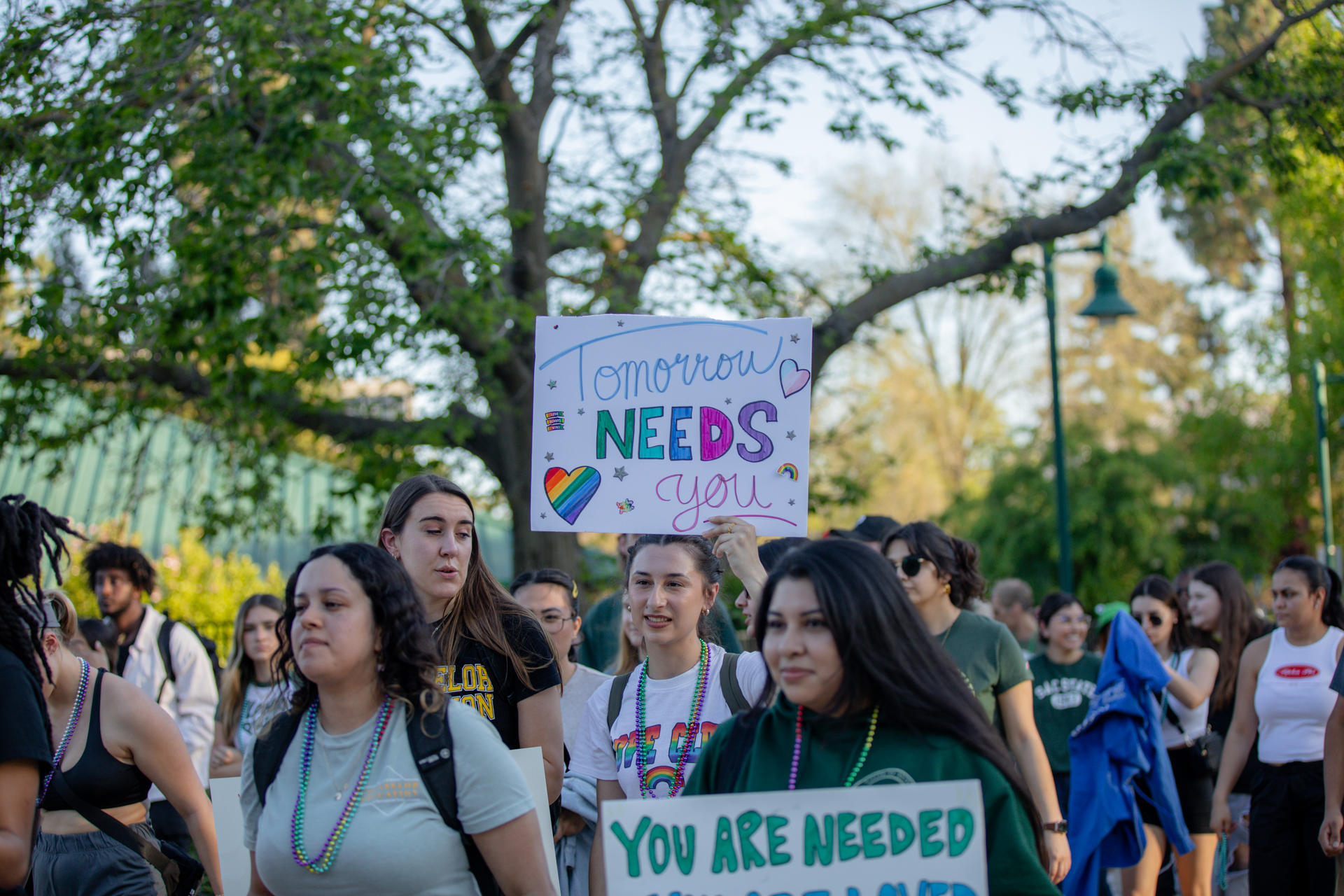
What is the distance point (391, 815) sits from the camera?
244cm

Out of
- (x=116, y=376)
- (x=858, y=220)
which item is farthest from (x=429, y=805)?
A: (x=858, y=220)

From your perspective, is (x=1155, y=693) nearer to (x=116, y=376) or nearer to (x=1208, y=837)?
(x=1208, y=837)

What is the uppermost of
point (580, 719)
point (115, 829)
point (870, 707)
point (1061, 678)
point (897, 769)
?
point (870, 707)

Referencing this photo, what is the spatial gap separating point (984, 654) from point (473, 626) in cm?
195

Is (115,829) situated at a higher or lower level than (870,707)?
lower

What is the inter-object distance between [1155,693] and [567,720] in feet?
10.4

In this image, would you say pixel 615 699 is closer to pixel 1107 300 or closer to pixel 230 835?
pixel 230 835

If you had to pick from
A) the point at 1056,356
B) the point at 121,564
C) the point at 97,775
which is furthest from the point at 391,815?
the point at 1056,356

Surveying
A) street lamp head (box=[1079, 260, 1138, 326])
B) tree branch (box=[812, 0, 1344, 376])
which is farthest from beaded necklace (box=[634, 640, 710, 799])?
street lamp head (box=[1079, 260, 1138, 326])

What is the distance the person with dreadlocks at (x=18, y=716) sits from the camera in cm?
249

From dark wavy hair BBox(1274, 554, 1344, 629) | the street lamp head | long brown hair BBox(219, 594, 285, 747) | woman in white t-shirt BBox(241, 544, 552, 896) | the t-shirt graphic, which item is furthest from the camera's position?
the street lamp head

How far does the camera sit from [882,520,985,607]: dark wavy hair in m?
4.52

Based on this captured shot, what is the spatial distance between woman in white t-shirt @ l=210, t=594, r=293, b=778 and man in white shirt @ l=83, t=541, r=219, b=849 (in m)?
0.09

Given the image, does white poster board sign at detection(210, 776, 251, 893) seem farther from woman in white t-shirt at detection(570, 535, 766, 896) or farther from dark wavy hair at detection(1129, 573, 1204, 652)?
dark wavy hair at detection(1129, 573, 1204, 652)
